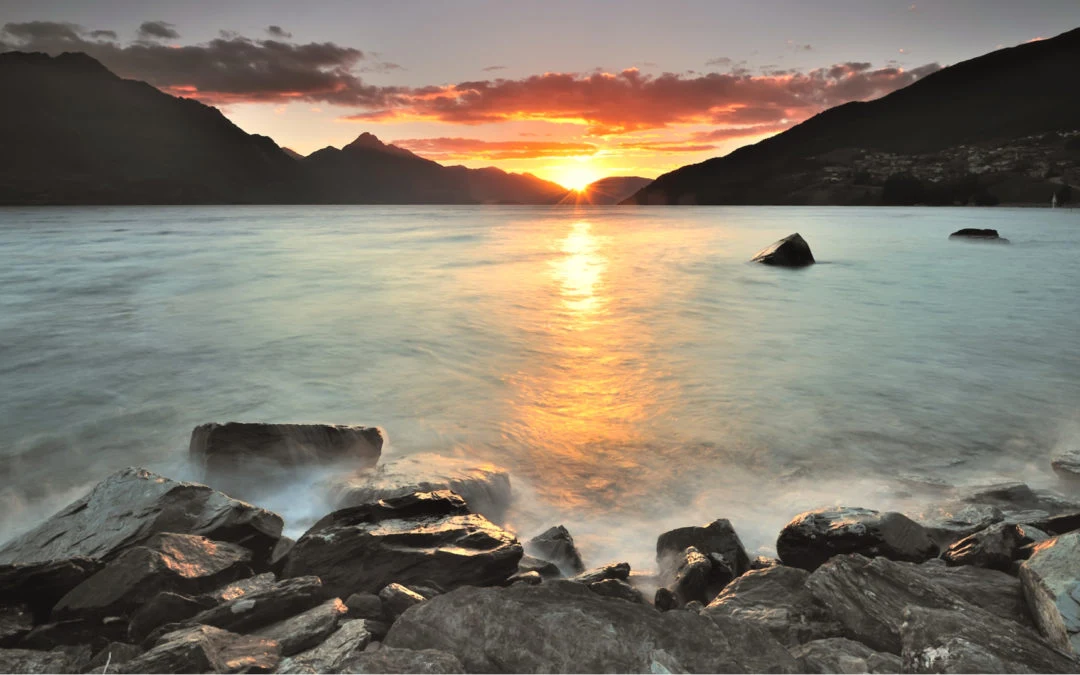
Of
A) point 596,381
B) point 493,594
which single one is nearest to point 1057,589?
point 493,594

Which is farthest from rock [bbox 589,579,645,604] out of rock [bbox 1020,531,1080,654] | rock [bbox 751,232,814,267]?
rock [bbox 751,232,814,267]

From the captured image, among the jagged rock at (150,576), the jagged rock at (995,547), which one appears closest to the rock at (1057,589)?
the jagged rock at (995,547)

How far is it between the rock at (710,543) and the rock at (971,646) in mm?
1558

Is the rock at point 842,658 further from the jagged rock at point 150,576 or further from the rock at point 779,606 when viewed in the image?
the jagged rock at point 150,576

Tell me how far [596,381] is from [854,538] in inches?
273

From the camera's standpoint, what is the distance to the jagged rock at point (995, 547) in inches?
178

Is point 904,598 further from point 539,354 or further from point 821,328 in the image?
point 821,328

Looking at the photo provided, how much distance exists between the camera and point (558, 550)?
5.51 metres

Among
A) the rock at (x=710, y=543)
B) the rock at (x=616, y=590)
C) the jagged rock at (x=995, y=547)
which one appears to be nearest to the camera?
the rock at (x=616, y=590)

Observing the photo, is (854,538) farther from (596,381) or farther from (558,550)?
(596,381)

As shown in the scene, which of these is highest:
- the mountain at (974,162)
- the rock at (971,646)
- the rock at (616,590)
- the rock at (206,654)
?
the mountain at (974,162)

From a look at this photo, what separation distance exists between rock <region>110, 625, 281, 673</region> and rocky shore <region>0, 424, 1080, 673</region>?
13 millimetres

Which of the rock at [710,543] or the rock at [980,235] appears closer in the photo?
the rock at [710,543]

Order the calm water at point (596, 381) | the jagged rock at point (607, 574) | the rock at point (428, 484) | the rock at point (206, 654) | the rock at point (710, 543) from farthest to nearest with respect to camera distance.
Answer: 1. the calm water at point (596, 381)
2. the rock at point (428, 484)
3. the rock at point (710, 543)
4. the jagged rock at point (607, 574)
5. the rock at point (206, 654)
